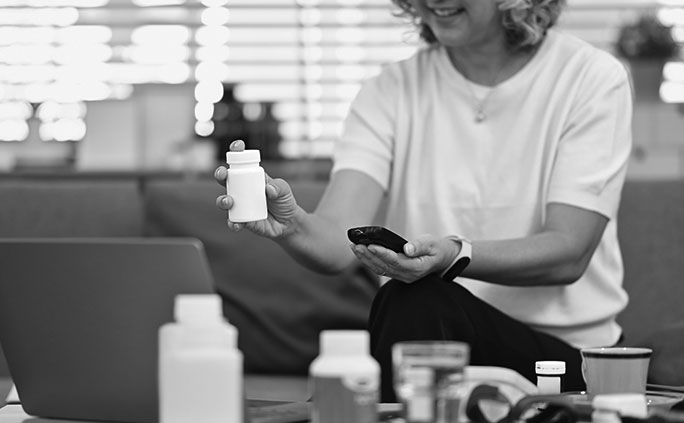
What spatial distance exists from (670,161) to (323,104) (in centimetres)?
164

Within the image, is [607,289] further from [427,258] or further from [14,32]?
[14,32]

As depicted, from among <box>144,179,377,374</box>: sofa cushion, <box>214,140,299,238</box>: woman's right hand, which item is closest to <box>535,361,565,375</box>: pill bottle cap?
<box>214,140,299,238</box>: woman's right hand

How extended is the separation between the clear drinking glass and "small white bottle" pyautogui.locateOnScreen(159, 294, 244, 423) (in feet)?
0.39

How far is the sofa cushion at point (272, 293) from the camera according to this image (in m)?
2.48

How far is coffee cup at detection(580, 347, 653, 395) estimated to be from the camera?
3.68 ft

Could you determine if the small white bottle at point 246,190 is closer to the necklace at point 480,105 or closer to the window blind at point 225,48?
the necklace at point 480,105

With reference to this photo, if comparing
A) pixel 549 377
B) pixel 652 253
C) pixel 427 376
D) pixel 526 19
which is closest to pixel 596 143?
pixel 526 19

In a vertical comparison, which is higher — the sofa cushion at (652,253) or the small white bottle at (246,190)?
the small white bottle at (246,190)

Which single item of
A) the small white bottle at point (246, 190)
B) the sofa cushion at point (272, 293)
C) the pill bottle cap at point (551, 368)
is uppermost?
the small white bottle at point (246, 190)

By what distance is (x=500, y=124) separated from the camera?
2.01m

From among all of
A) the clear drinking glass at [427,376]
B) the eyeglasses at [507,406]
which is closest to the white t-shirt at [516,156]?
the eyeglasses at [507,406]

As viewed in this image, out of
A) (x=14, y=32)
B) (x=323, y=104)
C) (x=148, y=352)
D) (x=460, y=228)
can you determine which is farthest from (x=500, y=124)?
(x=14, y=32)

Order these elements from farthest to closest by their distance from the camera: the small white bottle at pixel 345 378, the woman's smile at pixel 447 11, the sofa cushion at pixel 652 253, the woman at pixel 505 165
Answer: the sofa cushion at pixel 652 253 → the woman's smile at pixel 447 11 → the woman at pixel 505 165 → the small white bottle at pixel 345 378

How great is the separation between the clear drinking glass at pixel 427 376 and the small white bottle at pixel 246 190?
Answer: 1.45 feet
